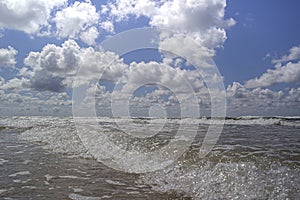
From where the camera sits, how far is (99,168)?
393 inches

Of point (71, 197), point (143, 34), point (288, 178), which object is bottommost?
point (71, 197)

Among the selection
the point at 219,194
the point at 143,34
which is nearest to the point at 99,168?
the point at 219,194

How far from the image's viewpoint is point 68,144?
1593 centimetres

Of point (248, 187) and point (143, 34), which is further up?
point (143, 34)

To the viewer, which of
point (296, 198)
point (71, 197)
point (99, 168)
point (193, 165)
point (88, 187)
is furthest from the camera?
point (99, 168)

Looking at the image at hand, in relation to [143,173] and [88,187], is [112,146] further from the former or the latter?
[88,187]

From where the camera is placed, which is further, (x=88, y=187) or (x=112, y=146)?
(x=112, y=146)

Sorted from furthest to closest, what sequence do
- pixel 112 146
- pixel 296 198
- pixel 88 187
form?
pixel 112 146, pixel 88 187, pixel 296 198

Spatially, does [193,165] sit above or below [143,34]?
below

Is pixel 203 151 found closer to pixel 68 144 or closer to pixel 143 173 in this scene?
pixel 143 173

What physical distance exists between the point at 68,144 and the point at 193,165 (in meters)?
8.77

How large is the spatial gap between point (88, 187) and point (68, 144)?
8.86m

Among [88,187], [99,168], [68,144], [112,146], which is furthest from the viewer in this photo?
[68,144]

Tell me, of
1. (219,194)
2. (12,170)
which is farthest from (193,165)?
(12,170)
